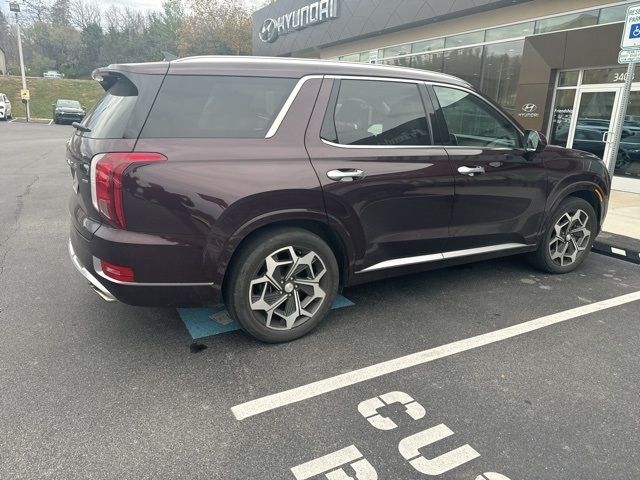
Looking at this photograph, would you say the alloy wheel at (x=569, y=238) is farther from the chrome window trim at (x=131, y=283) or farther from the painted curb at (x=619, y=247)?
the chrome window trim at (x=131, y=283)

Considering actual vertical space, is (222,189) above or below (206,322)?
above

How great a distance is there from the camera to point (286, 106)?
3.20m

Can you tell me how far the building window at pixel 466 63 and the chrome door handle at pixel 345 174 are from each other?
10918 mm

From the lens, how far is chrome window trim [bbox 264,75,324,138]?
3.12 meters

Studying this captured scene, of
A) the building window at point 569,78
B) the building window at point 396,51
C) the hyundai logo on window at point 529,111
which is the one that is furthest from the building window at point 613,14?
the building window at point 396,51

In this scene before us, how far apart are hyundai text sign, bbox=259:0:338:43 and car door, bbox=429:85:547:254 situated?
1650 cm

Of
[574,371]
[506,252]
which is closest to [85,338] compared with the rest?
[574,371]

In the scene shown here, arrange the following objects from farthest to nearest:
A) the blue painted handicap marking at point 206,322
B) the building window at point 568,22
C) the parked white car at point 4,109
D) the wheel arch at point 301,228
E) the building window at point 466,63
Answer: the parked white car at point 4,109 → the building window at point 466,63 → the building window at point 568,22 → the blue painted handicap marking at point 206,322 → the wheel arch at point 301,228

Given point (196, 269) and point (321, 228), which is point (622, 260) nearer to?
point (321, 228)

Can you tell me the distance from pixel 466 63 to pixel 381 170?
38.1ft

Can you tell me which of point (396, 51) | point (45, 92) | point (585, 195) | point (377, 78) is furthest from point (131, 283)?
point (45, 92)

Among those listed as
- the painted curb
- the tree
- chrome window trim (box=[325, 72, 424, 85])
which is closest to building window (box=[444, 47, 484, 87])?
the painted curb

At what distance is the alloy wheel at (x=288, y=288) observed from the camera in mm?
3166

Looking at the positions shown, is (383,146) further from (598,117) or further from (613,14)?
(613,14)
